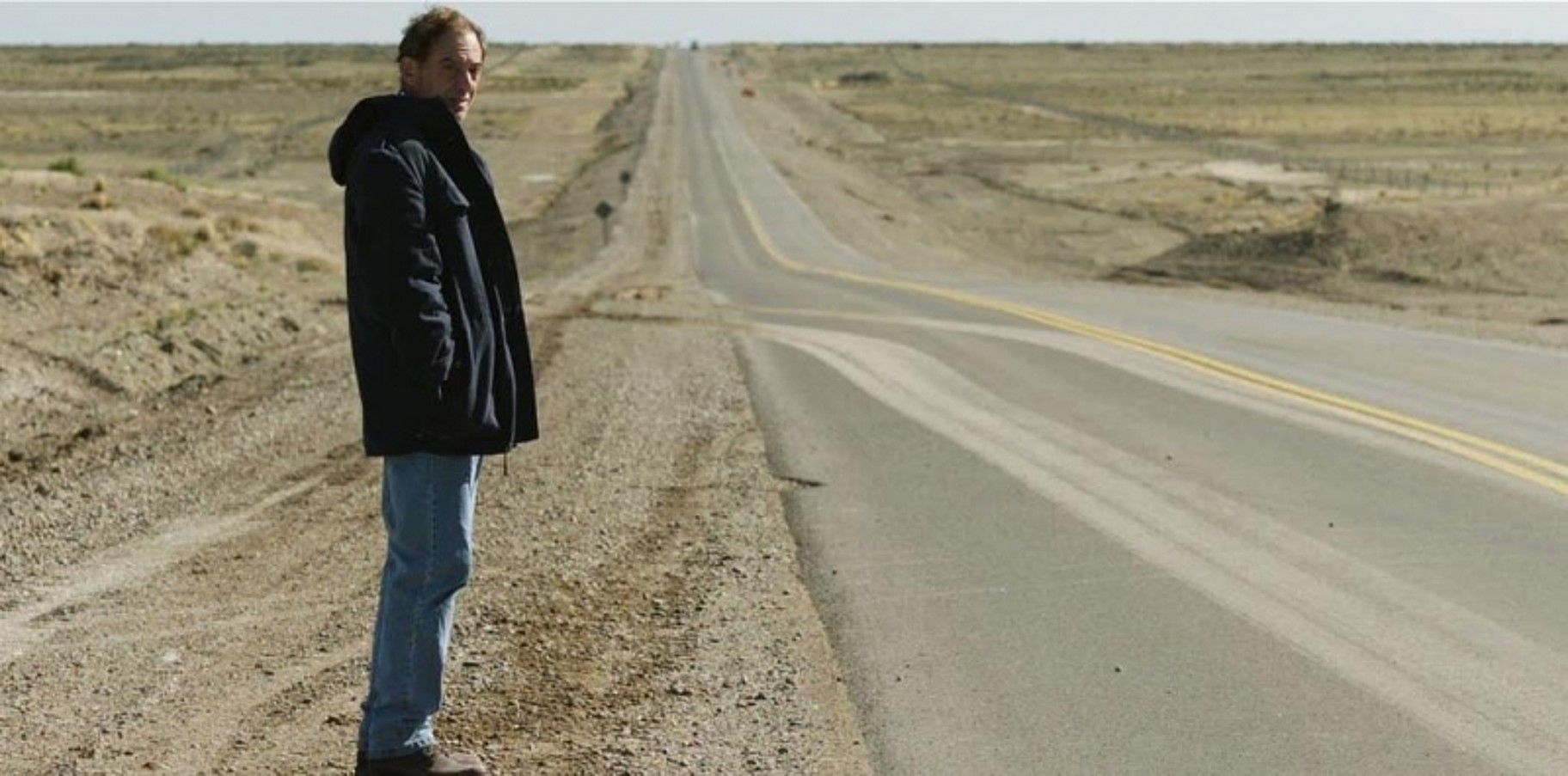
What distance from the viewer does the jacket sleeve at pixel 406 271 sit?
4.68 m

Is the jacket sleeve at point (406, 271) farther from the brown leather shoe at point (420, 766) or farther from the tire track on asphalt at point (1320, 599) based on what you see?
the tire track on asphalt at point (1320, 599)

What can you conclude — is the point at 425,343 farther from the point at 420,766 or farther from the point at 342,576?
the point at 342,576

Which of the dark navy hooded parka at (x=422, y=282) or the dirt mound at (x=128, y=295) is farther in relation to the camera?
the dirt mound at (x=128, y=295)

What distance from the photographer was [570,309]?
78.6ft

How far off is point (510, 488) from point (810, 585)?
2927 mm

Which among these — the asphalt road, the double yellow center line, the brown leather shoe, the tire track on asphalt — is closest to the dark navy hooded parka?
the brown leather shoe

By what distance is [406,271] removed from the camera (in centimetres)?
470

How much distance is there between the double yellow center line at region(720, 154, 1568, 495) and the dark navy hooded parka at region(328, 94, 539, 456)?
7.07m

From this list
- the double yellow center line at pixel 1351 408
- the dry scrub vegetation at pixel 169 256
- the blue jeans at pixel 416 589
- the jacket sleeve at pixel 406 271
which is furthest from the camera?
the dry scrub vegetation at pixel 169 256

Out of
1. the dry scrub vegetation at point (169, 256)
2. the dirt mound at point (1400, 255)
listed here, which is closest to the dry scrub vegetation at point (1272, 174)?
the dirt mound at point (1400, 255)

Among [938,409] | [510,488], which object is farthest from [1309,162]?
[510,488]

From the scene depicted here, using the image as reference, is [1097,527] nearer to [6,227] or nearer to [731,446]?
[731,446]

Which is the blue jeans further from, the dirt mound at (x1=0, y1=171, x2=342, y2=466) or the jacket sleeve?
the dirt mound at (x1=0, y1=171, x2=342, y2=466)

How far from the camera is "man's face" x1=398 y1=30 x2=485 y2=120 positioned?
4895 millimetres
